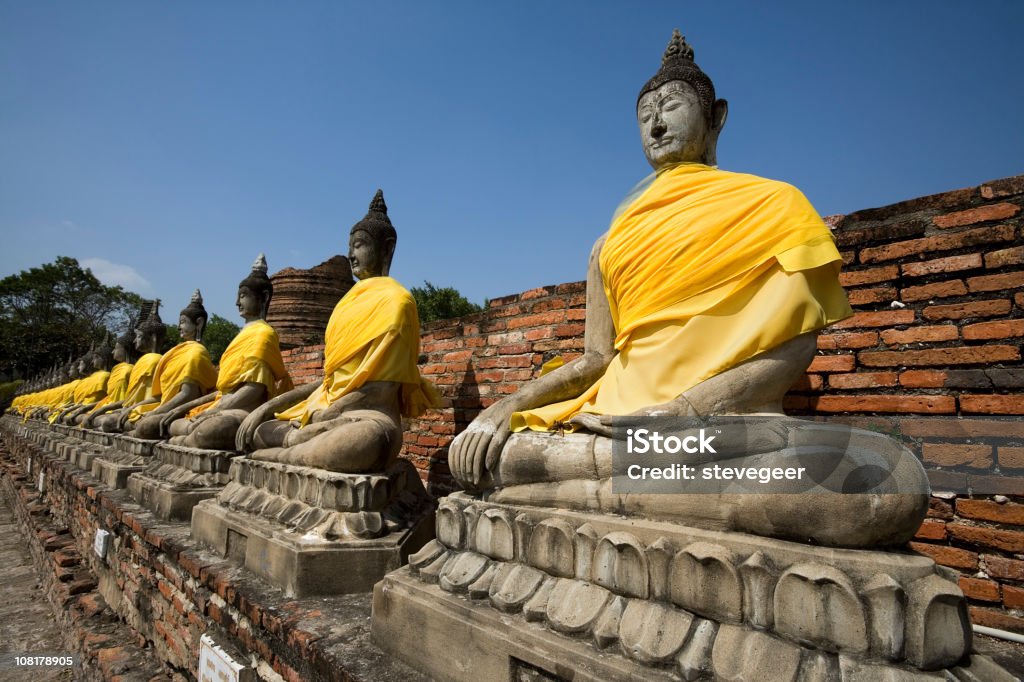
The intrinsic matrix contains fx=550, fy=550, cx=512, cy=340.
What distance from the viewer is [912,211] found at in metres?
2.73

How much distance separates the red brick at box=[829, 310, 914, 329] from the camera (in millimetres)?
2652

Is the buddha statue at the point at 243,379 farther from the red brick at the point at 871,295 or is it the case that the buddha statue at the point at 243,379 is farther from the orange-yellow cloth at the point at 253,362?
the red brick at the point at 871,295

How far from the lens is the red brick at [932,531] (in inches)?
95.2

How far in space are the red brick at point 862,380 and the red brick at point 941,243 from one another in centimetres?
58

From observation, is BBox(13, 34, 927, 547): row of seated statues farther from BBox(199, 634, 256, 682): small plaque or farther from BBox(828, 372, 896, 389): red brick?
BBox(828, 372, 896, 389): red brick

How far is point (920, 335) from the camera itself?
2.60m

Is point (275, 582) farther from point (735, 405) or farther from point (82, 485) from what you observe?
point (82, 485)

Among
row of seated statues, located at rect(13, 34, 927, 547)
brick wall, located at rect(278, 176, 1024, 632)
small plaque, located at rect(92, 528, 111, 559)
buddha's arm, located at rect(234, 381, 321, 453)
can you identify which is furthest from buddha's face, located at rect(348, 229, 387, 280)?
small plaque, located at rect(92, 528, 111, 559)

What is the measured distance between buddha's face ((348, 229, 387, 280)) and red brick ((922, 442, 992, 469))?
315 centimetres

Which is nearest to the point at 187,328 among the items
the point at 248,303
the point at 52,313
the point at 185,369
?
the point at 185,369

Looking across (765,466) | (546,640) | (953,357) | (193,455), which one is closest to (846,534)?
(765,466)

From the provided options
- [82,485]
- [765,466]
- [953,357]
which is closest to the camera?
[765,466]

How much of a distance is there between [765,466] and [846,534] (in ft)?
0.74

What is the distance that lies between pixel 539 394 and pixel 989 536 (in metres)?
1.97
